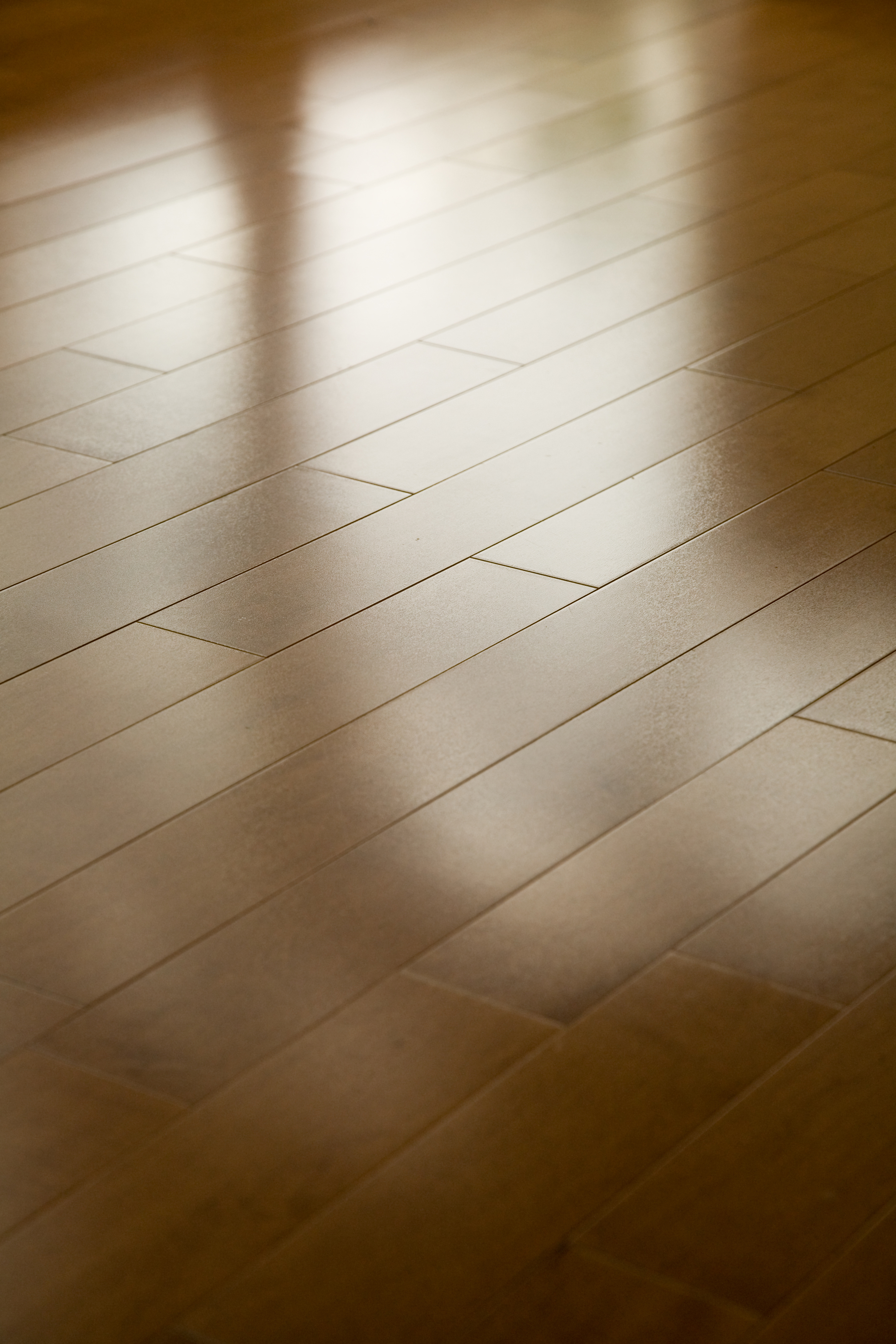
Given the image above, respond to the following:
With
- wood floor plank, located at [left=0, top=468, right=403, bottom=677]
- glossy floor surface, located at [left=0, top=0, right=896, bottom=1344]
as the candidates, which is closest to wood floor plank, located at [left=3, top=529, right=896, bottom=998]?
glossy floor surface, located at [left=0, top=0, right=896, bottom=1344]

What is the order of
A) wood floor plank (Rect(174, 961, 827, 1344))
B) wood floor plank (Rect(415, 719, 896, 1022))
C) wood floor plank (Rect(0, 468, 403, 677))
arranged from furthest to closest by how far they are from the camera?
wood floor plank (Rect(0, 468, 403, 677)) → wood floor plank (Rect(415, 719, 896, 1022)) → wood floor plank (Rect(174, 961, 827, 1344))

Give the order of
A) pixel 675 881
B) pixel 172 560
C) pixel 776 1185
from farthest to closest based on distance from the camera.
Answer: pixel 172 560
pixel 675 881
pixel 776 1185

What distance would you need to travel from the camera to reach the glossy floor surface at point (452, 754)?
44.7 inches

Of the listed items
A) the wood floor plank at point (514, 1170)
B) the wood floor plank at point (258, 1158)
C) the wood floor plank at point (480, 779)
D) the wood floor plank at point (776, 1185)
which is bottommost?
the wood floor plank at point (776, 1185)

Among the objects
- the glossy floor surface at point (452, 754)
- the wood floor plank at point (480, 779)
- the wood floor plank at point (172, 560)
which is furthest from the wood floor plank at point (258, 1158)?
the wood floor plank at point (172, 560)

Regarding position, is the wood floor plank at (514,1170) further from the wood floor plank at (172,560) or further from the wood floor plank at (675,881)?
the wood floor plank at (172,560)

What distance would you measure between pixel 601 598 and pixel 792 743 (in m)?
0.35

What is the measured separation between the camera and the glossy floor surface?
113cm

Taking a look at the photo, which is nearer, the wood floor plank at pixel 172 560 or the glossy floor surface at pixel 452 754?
the glossy floor surface at pixel 452 754

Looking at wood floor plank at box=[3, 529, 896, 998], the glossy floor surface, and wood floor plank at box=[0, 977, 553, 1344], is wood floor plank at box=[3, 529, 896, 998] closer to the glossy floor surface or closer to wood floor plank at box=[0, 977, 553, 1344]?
the glossy floor surface

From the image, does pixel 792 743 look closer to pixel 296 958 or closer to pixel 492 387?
pixel 296 958

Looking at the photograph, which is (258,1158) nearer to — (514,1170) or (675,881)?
(514,1170)

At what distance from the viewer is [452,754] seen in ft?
5.36

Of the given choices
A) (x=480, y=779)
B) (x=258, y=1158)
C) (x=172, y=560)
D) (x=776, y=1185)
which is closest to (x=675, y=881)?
(x=480, y=779)
